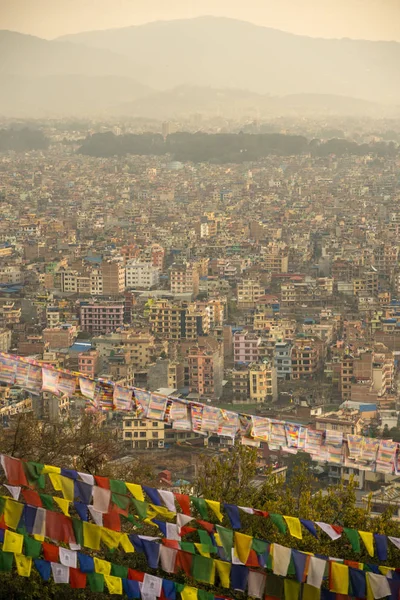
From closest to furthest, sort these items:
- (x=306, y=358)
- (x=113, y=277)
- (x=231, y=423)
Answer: (x=231, y=423)
(x=306, y=358)
(x=113, y=277)

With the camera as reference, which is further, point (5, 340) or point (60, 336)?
point (60, 336)

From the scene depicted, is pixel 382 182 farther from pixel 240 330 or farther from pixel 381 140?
pixel 240 330

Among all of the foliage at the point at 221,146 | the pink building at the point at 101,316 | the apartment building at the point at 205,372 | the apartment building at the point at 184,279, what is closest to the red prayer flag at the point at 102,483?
the apartment building at the point at 205,372

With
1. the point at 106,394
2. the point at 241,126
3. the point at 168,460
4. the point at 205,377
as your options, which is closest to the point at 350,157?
the point at 241,126

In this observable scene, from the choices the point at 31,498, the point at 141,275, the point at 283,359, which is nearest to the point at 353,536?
the point at 31,498

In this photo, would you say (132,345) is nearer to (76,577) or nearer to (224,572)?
(224,572)

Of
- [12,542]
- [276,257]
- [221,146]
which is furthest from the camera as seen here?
[221,146]

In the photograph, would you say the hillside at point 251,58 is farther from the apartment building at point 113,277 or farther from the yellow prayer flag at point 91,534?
the yellow prayer flag at point 91,534
